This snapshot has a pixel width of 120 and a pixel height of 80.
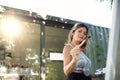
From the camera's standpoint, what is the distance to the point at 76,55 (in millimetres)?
4902

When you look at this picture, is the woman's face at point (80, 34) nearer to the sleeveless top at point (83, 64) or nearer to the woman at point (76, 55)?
the woman at point (76, 55)

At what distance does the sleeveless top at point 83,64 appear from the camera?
4859 millimetres

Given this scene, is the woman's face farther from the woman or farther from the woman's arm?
the woman's arm

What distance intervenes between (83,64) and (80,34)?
60 cm

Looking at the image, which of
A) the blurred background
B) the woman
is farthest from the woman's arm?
the blurred background

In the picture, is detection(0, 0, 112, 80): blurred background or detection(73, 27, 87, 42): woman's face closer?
detection(0, 0, 112, 80): blurred background

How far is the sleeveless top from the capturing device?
4859 mm

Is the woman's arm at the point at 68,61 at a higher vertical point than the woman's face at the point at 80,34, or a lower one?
lower

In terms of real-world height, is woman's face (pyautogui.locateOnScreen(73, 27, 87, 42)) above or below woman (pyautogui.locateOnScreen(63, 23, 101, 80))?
above

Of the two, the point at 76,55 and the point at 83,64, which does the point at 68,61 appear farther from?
the point at 83,64

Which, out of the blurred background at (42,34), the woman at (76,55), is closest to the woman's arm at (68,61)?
the woman at (76,55)

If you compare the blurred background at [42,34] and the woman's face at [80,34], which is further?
the woman's face at [80,34]

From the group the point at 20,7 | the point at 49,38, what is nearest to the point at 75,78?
the point at 49,38

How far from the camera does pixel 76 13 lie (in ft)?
18.0
